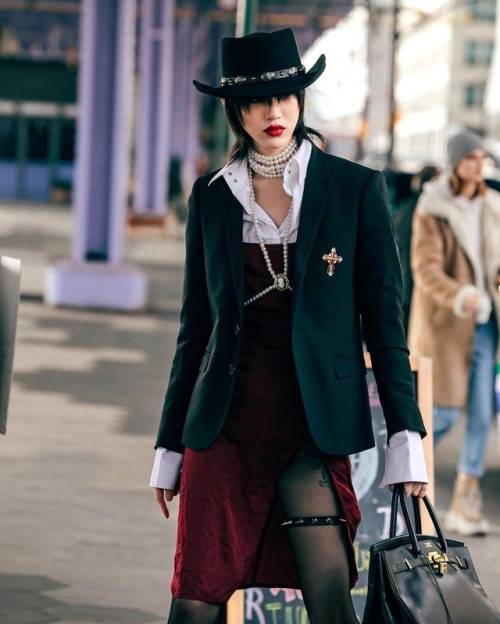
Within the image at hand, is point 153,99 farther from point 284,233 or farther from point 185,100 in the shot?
point 284,233

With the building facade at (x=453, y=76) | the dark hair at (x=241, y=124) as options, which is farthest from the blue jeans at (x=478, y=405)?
the building facade at (x=453, y=76)

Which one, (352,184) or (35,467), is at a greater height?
(352,184)

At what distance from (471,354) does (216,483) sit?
12.1 ft

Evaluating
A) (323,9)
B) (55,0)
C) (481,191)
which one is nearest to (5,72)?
(55,0)

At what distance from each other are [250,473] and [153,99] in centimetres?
2545

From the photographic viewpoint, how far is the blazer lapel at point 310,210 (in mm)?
3162

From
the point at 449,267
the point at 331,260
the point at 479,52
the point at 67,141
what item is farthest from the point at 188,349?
the point at 479,52

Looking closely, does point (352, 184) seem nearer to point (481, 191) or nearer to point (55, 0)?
point (481, 191)

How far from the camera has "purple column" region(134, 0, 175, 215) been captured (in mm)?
28094

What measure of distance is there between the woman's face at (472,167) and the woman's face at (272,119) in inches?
139

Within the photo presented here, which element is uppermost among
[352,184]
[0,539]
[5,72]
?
[5,72]

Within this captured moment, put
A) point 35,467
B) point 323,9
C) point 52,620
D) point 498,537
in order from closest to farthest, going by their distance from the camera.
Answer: point 52,620 < point 498,537 < point 35,467 < point 323,9

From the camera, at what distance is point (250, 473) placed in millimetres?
3188

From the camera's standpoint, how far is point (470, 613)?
Answer: 9.52 ft
